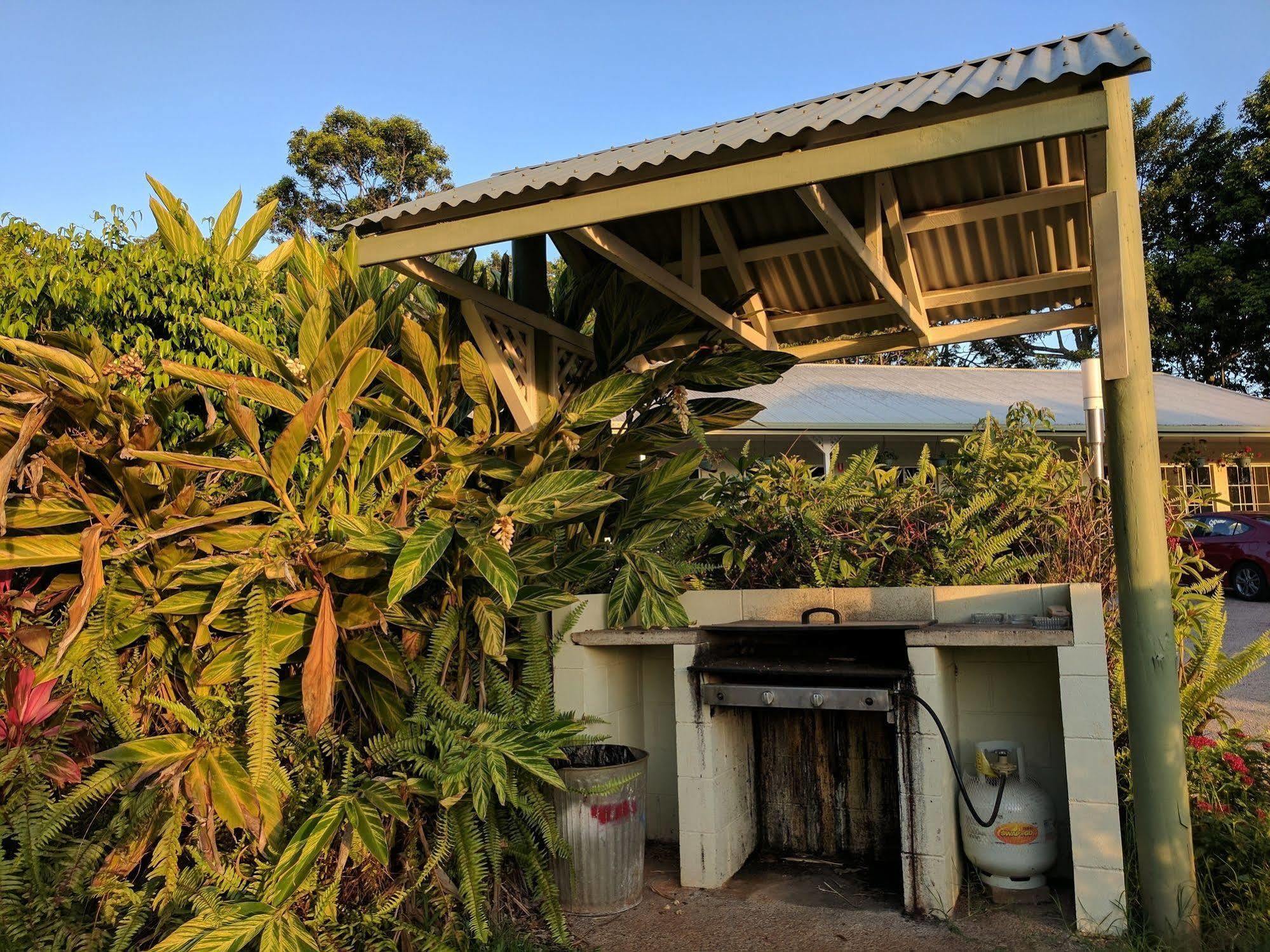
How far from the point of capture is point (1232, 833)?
3.72 meters

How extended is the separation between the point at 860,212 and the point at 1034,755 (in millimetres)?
2852

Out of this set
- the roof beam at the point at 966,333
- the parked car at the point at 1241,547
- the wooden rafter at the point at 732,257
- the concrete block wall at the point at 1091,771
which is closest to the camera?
the concrete block wall at the point at 1091,771

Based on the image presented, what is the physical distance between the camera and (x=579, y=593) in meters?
A: 4.79

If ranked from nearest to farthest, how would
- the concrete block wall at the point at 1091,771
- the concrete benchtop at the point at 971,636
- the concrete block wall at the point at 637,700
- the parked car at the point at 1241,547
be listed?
the concrete block wall at the point at 1091,771
the concrete benchtop at the point at 971,636
the concrete block wall at the point at 637,700
the parked car at the point at 1241,547

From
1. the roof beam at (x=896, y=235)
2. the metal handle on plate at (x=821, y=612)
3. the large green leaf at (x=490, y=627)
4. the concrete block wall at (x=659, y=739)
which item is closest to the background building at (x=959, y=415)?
the roof beam at (x=896, y=235)

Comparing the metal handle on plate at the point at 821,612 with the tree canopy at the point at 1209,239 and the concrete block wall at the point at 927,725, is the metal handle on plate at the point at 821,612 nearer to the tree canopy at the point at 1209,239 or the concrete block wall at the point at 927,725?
the concrete block wall at the point at 927,725

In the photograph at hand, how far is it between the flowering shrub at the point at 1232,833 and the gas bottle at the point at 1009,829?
56 centimetres

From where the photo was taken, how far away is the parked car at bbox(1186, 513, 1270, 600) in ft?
43.7

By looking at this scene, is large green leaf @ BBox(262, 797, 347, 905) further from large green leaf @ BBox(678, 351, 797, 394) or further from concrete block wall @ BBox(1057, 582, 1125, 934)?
concrete block wall @ BBox(1057, 582, 1125, 934)

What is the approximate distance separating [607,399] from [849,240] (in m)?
1.24

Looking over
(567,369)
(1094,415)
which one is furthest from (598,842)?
(1094,415)

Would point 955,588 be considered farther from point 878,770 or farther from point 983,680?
point 878,770

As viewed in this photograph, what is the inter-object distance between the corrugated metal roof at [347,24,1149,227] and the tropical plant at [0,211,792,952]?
0.79 meters

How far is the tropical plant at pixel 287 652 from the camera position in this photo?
332 cm
